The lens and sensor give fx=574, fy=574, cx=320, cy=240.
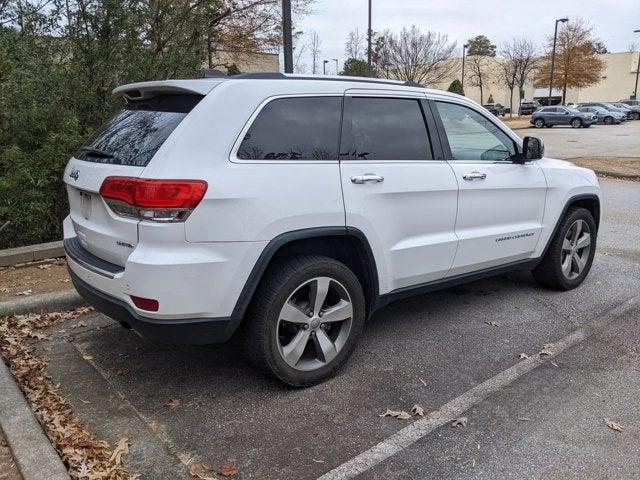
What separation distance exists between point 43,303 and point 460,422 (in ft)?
11.4

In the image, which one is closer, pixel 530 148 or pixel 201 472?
pixel 201 472

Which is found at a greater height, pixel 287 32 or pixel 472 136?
pixel 287 32

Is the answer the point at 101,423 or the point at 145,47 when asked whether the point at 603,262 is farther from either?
the point at 145,47

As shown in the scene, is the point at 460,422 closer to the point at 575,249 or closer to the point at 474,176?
the point at 474,176

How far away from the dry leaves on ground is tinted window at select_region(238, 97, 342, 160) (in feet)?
5.52

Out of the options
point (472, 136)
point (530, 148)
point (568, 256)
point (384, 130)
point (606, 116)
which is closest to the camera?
point (384, 130)

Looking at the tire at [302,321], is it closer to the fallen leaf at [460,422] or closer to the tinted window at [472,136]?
the fallen leaf at [460,422]

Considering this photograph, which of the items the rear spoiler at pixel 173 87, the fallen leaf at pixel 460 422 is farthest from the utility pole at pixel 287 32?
the fallen leaf at pixel 460 422

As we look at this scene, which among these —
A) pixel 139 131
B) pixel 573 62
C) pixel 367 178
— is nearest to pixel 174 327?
pixel 139 131

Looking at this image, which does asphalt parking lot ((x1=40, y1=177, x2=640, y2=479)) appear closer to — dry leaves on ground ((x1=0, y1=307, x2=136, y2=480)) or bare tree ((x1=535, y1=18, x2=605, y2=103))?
dry leaves on ground ((x1=0, y1=307, x2=136, y2=480))

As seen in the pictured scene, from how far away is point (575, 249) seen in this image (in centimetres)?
539

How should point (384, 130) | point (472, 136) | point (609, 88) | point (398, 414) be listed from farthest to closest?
point (609, 88), point (472, 136), point (384, 130), point (398, 414)

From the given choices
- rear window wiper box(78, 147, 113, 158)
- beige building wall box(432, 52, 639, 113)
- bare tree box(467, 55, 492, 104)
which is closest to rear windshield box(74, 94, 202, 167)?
rear window wiper box(78, 147, 113, 158)

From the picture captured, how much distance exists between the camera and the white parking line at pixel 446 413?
111 inches
